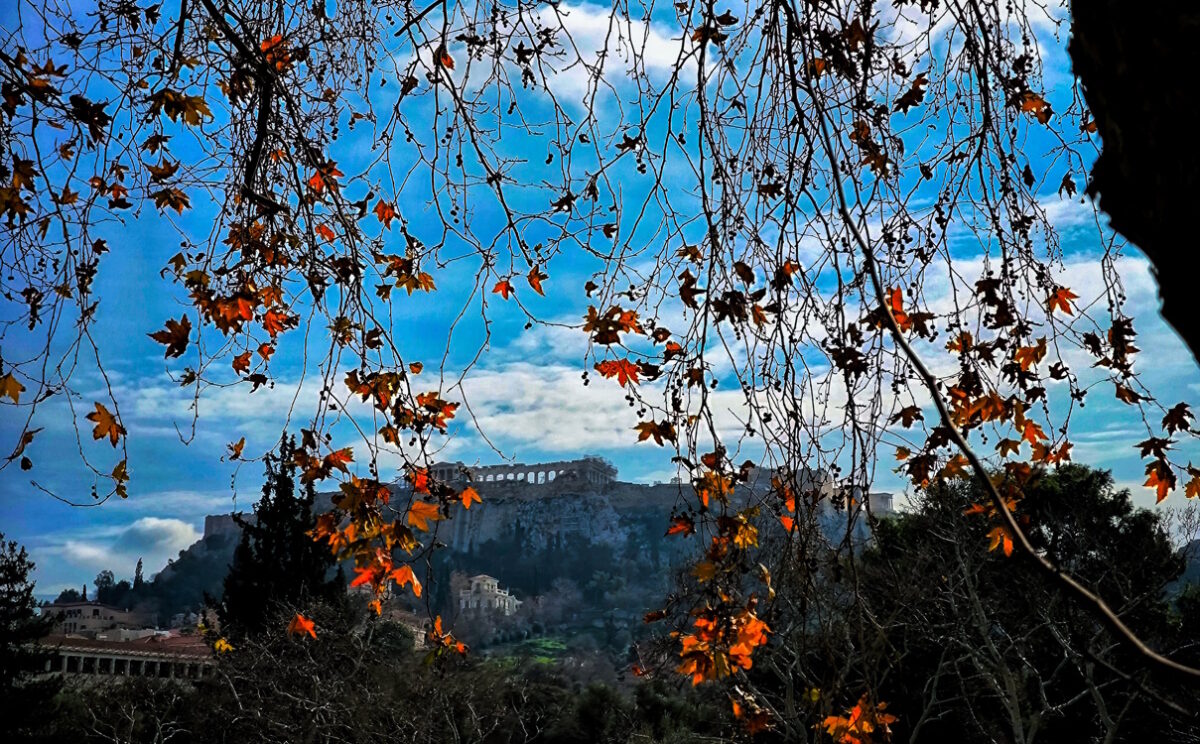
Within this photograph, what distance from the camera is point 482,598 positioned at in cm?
Answer: 4528

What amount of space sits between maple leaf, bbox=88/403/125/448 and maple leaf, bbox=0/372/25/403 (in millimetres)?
171

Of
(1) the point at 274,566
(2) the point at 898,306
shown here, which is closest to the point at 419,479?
(2) the point at 898,306

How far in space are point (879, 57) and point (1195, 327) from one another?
54.5 inches

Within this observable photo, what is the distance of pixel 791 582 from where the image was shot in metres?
1.63

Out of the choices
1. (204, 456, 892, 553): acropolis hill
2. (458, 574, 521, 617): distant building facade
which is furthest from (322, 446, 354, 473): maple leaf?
(204, 456, 892, 553): acropolis hill

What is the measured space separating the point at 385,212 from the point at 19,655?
12873 mm

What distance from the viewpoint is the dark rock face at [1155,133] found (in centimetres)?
66

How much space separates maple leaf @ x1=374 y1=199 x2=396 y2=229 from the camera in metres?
2.24

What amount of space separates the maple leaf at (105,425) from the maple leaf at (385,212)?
79 cm

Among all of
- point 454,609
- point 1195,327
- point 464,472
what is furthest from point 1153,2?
point 454,609

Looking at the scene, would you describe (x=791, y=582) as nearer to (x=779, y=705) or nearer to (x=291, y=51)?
(x=291, y=51)

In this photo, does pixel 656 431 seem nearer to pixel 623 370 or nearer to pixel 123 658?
pixel 623 370

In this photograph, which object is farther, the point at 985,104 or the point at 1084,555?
the point at 1084,555

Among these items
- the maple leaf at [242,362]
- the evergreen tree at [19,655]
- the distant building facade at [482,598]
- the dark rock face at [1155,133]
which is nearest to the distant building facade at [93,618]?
the distant building facade at [482,598]
